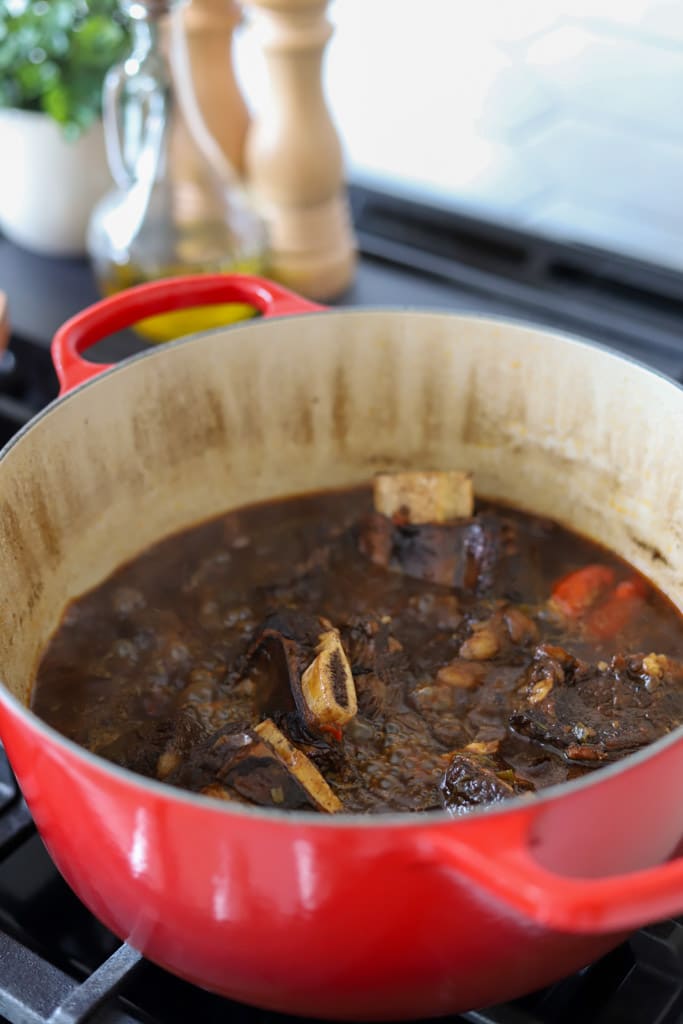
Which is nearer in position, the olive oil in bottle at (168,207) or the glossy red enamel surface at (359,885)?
the glossy red enamel surface at (359,885)

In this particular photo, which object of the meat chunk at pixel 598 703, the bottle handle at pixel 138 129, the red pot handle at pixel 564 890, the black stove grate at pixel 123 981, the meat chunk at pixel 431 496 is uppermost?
the bottle handle at pixel 138 129

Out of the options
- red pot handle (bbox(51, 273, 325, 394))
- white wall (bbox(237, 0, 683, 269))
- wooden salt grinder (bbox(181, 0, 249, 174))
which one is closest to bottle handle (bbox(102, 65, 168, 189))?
wooden salt grinder (bbox(181, 0, 249, 174))

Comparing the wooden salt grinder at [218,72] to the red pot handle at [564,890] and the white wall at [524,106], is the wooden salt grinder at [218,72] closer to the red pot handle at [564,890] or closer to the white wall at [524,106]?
the white wall at [524,106]

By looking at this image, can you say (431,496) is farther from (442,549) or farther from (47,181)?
(47,181)

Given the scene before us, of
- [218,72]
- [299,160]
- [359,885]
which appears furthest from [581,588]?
[218,72]

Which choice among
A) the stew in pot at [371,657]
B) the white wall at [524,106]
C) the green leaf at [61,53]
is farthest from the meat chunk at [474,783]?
the white wall at [524,106]

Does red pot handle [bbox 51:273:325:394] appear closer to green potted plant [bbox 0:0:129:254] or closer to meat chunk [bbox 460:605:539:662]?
meat chunk [bbox 460:605:539:662]
